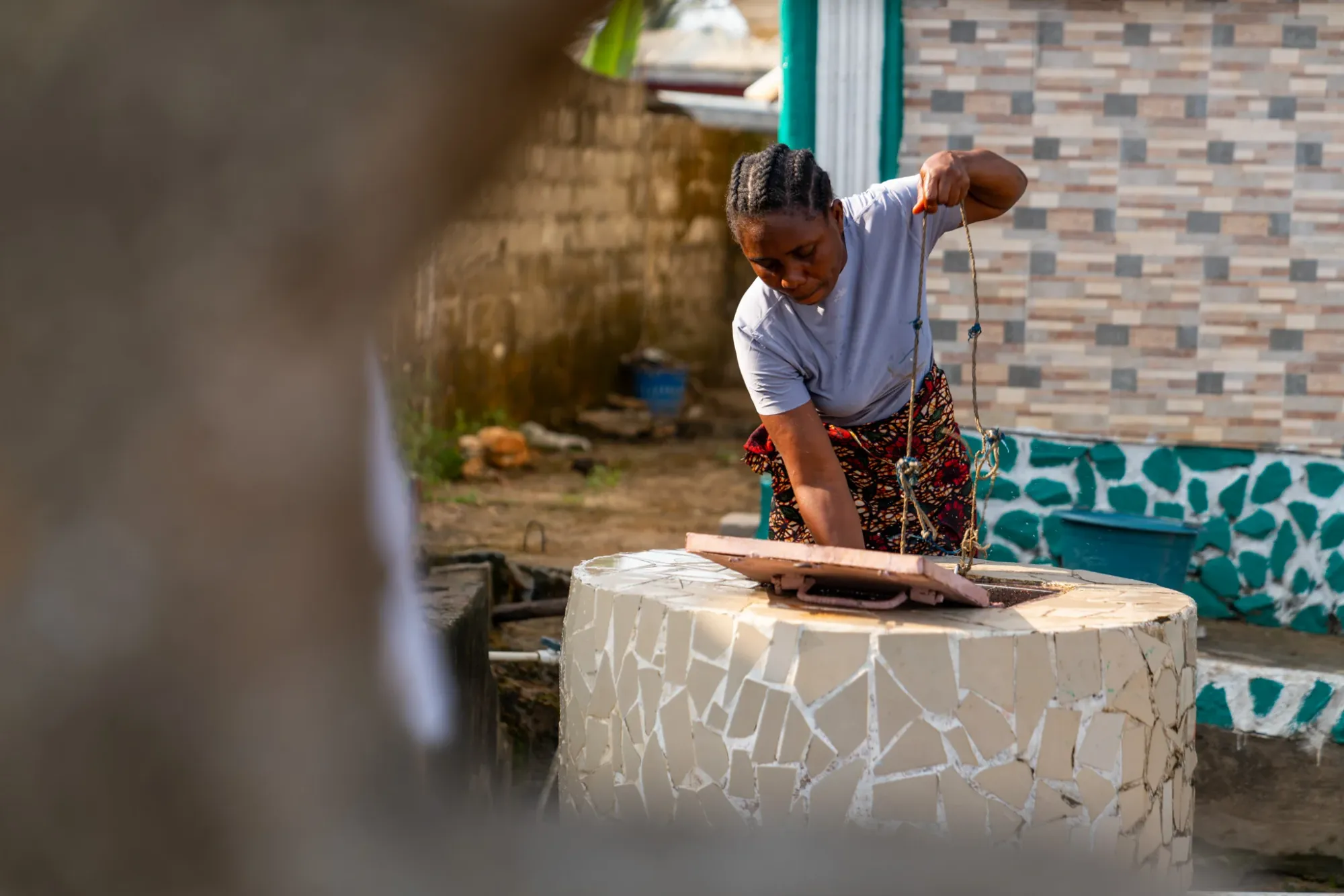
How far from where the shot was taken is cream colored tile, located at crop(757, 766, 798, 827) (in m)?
2.49

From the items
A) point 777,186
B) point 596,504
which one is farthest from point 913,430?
point 596,504

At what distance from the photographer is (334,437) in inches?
29.6

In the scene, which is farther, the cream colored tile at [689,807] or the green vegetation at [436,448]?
the green vegetation at [436,448]

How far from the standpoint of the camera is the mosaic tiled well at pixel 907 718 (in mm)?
2441

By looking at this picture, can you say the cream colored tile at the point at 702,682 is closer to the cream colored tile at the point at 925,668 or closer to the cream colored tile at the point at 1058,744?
the cream colored tile at the point at 925,668

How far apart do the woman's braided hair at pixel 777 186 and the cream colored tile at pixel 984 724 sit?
3.35ft

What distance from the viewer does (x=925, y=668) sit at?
2439 mm

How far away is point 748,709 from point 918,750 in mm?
306

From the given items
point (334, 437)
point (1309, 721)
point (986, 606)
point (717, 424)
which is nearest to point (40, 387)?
point (334, 437)

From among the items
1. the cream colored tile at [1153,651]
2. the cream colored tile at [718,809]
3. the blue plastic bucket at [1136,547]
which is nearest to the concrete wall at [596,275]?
the blue plastic bucket at [1136,547]

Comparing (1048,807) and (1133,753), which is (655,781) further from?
(1133,753)

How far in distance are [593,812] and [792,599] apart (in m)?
0.60

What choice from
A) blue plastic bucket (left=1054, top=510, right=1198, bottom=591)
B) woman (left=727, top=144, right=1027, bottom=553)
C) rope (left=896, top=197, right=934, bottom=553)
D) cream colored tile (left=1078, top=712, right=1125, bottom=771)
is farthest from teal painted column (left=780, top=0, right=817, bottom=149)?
cream colored tile (left=1078, top=712, right=1125, bottom=771)

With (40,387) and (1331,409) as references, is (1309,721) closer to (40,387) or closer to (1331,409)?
(1331,409)
